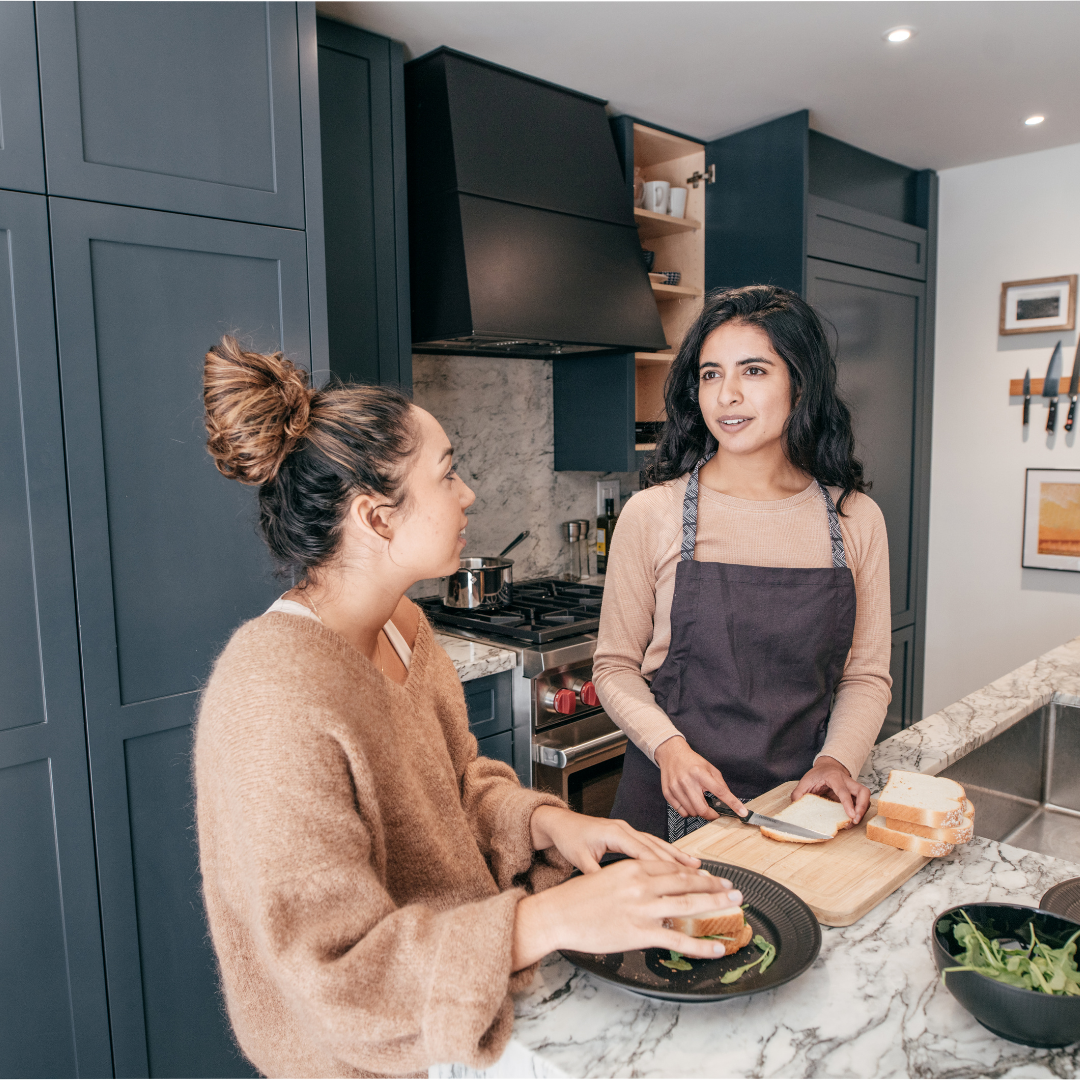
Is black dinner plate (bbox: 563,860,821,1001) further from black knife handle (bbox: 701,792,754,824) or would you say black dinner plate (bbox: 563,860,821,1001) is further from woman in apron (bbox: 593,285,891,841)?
woman in apron (bbox: 593,285,891,841)

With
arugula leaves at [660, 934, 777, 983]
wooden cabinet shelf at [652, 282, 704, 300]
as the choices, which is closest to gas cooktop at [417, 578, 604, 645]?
wooden cabinet shelf at [652, 282, 704, 300]

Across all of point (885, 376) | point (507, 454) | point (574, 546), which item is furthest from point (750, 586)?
point (885, 376)

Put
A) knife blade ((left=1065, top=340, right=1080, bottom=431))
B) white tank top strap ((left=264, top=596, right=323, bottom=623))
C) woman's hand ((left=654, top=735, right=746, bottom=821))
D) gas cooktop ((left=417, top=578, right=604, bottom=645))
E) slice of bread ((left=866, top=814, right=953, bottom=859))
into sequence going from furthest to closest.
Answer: knife blade ((left=1065, top=340, right=1080, bottom=431)) → gas cooktop ((left=417, top=578, right=604, bottom=645)) → woman's hand ((left=654, top=735, right=746, bottom=821)) → slice of bread ((left=866, top=814, right=953, bottom=859)) → white tank top strap ((left=264, top=596, right=323, bottom=623))

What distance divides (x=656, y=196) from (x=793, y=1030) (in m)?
2.90

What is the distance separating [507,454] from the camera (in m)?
3.17

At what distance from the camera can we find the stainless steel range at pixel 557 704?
2.34 meters

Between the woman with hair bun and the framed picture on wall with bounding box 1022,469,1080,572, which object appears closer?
the woman with hair bun

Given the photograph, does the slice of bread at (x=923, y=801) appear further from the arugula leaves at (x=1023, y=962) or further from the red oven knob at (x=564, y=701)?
the red oven knob at (x=564, y=701)

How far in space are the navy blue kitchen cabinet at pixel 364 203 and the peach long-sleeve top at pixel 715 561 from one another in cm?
106

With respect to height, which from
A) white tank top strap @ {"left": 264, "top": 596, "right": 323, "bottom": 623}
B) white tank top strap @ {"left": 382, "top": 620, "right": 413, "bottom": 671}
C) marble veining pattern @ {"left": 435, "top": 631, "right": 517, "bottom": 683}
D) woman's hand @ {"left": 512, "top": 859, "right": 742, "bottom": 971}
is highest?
white tank top strap @ {"left": 264, "top": 596, "right": 323, "bottom": 623}

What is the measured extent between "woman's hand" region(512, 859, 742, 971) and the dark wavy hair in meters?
0.99

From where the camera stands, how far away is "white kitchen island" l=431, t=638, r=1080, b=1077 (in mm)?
729

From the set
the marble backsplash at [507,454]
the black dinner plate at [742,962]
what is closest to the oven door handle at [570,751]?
the marble backsplash at [507,454]

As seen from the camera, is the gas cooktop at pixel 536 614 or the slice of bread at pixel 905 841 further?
the gas cooktop at pixel 536 614
